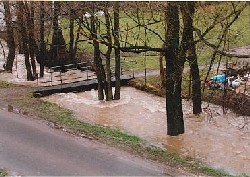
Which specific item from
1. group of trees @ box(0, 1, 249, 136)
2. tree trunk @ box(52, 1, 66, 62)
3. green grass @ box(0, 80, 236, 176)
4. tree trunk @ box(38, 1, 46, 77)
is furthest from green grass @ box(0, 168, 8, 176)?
tree trunk @ box(52, 1, 66, 62)

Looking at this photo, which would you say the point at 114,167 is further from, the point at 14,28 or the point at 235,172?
the point at 14,28

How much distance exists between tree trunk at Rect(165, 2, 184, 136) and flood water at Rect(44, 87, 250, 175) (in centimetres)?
51

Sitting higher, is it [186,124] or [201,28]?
[201,28]

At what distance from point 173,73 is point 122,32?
3641 millimetres

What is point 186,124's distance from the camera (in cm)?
2008

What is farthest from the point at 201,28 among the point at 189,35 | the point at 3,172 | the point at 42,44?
the point at 3,172

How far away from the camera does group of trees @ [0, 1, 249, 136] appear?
1706 cm

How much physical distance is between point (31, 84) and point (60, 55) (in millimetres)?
3870

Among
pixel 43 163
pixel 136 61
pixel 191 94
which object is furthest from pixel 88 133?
pixel 136 61

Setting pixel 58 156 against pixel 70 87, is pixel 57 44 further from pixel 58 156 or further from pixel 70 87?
pixel 58 156

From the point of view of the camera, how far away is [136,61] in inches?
1153

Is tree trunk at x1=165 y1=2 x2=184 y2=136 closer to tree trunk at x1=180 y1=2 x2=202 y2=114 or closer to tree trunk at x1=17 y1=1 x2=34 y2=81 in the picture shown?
tree trunk at x1=180 y1=2 x2=202 y2=114

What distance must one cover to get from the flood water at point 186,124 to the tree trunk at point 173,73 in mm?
511

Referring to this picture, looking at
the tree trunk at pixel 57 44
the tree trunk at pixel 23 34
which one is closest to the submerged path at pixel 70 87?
the tree trunk at pixel 23 34
